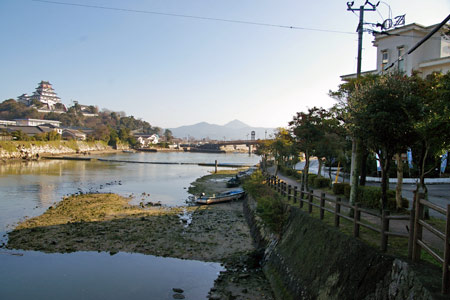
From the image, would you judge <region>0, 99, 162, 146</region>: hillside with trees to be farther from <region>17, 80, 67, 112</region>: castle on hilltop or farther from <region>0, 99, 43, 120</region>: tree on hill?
<region>17, 80, 67, 112</region>: castle on hilltop

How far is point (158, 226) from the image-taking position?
1806 centimetres

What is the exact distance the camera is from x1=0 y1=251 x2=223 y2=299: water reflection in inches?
416

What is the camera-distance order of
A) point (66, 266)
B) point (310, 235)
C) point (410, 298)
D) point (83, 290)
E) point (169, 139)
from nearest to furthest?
point (410, 298)
point (310, 235)
point (83, 290)
point (66, 266)
point (169, 139)

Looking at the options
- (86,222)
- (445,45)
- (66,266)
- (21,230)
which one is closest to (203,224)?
(86,222)

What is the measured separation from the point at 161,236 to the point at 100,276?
4576 millimetres

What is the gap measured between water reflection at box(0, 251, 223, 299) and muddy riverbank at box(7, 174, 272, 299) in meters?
0.65

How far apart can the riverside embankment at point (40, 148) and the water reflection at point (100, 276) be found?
224ft

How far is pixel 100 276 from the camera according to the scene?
1176 cm

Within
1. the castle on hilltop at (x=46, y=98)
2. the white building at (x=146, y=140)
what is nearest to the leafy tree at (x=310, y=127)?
the white building at (x=146, y=140)

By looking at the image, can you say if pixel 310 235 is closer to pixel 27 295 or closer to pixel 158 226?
pixel 27 295

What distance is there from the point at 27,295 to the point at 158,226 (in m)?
8.08

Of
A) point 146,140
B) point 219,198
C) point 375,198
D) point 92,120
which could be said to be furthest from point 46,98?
point 375,198

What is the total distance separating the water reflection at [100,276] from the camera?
34.7 ft

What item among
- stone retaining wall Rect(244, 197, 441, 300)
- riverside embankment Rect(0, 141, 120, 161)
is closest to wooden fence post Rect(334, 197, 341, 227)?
stone retaining wall Rect(244, 197, 441, 300)
